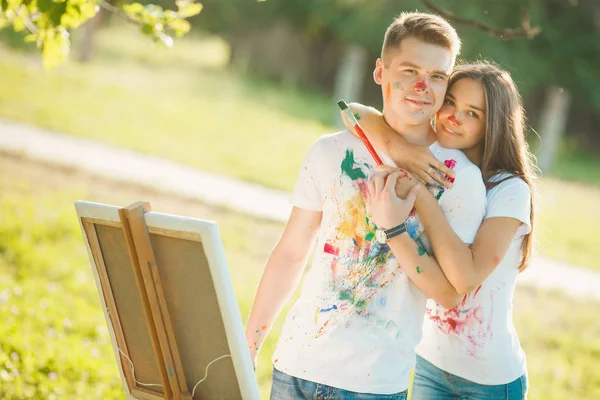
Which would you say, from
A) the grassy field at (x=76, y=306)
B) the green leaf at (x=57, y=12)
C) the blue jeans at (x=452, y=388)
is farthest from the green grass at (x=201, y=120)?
the green leaf at (x=57, y=12)

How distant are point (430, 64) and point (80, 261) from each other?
4.89 meters

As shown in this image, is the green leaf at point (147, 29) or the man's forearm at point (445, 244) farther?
the green leaf at point (147, 29)

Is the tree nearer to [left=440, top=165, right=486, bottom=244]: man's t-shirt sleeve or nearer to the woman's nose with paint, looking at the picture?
the woman's nose with paint

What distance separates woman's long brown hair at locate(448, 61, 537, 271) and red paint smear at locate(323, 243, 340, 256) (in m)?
0.58

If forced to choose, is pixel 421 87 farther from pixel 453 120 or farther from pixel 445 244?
pixel 445 244

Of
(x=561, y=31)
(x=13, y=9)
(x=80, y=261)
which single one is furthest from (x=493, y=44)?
(x=13, y=9)

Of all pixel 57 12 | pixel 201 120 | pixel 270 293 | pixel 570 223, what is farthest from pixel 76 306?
pixel 201 120

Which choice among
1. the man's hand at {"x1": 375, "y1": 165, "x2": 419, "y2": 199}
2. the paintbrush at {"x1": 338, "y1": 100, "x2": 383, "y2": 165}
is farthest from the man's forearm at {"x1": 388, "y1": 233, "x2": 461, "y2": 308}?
the paintbrush at {"x1": 338, "y1": 100, "x2": 383, "y2": 165}

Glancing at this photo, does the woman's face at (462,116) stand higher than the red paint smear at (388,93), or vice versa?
the red paint smear at (388,93)

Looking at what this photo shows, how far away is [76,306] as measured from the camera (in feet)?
18.6

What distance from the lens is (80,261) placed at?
671 centimetres

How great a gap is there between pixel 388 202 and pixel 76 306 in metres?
3.89

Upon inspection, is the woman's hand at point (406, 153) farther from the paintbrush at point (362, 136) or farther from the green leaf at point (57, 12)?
the green leaf at point (57, 12)

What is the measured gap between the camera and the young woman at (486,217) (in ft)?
8.64
